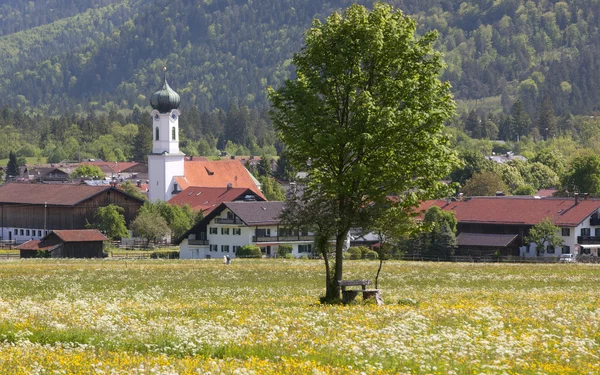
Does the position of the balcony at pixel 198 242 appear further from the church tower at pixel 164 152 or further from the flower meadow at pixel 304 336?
the flower meadow at pixel 304 336

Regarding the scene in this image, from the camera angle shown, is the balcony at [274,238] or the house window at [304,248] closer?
the balcony at [274,238]

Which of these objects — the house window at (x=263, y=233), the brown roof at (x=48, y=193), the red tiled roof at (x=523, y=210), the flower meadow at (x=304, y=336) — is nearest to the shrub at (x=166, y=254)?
the house window at (x=263, y=233)

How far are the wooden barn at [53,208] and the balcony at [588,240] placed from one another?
54.0 m

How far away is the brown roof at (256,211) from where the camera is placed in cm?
11144

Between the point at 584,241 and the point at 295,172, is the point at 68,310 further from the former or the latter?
the point at 584,241

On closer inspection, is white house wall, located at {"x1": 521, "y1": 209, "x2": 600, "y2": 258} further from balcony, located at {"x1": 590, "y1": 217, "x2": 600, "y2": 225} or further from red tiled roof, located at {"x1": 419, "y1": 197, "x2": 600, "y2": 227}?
red tiled roof, located at {"x1": 419, "y1": 197, "x2": 600, "y2": 227}

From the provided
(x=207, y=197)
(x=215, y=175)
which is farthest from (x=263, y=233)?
(x=215, y=175)

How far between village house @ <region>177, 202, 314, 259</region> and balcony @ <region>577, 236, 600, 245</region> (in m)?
26.2

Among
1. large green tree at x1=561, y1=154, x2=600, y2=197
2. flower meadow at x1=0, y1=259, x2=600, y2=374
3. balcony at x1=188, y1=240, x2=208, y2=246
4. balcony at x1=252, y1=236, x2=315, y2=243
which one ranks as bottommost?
flower meadow at x1=0, y1=259, x2=600, y2=374

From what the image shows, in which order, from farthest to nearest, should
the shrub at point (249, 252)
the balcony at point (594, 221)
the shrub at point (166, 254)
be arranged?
the balcony at point (594, 221) < the shrub at point (166, 254) < the shrub at point (249, 252)

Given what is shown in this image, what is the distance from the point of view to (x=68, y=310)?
28.8 meters

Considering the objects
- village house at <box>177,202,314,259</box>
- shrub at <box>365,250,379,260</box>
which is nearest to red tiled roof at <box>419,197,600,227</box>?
village house at <box>177,202,314,259</box>

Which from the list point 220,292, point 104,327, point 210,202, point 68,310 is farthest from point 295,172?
point 210,202

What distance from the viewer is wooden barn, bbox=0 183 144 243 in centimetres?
13612
